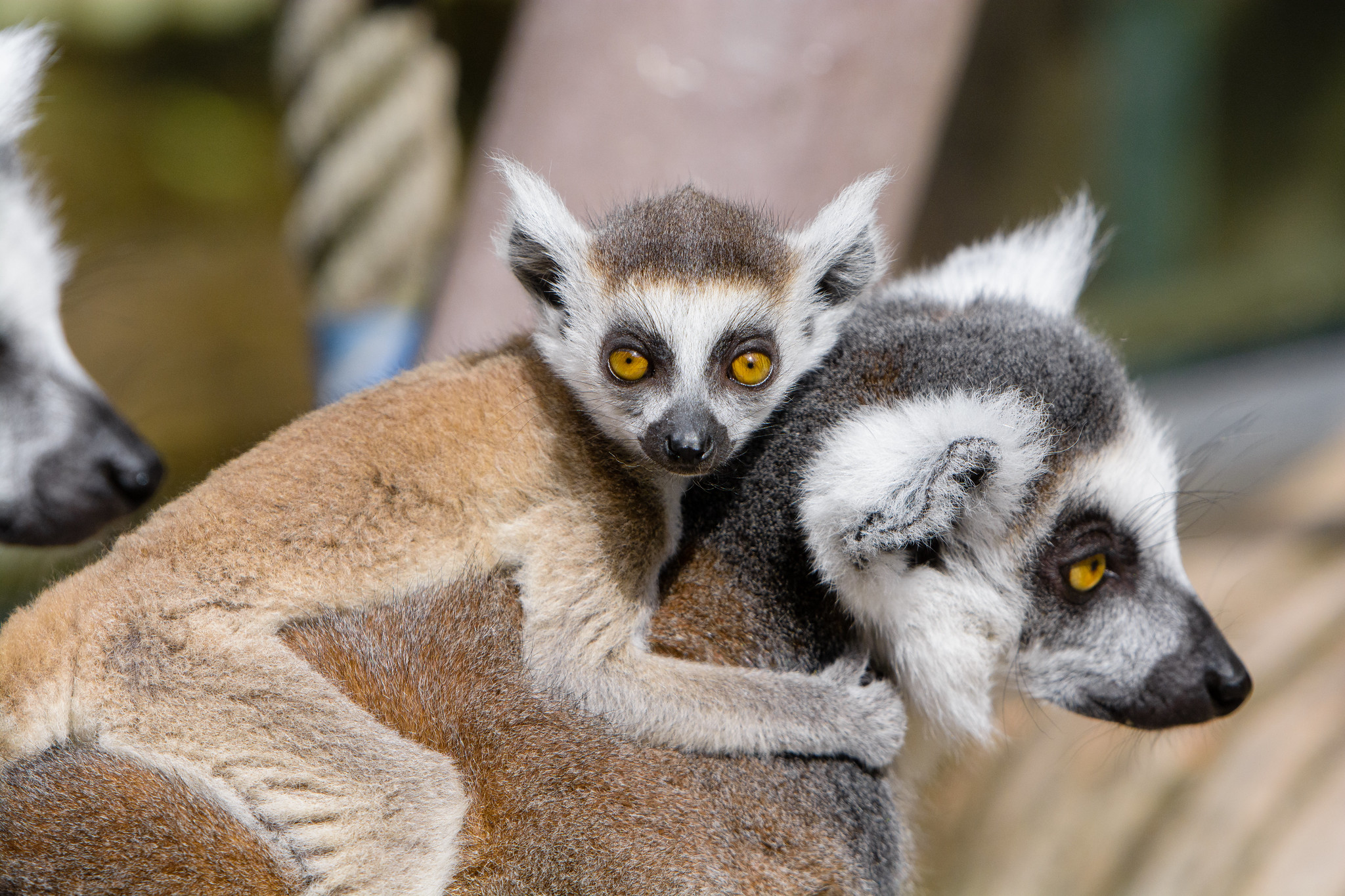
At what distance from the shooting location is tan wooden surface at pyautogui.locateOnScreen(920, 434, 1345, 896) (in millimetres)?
3178

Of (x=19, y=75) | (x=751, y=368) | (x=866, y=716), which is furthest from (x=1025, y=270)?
(x=19, y=75)

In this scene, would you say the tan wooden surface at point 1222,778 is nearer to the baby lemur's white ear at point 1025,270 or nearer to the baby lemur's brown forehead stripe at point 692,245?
the baby lemur's white ear at point 1025,270

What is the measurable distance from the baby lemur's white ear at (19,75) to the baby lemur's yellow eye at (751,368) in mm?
2155

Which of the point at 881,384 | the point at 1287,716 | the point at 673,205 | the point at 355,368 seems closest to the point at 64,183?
the point at 355,368

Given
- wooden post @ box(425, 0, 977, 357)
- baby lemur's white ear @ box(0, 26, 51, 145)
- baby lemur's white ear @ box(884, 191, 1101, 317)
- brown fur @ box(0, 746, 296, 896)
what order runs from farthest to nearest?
wooden post @ box(425, 0, 977, 357) → baby lemur's white ear @ box(0, 26, 51, 145) → baby lemur's white ear @ box(884, 191, 1101, 317) → brown fur @ box(0, 746, 296, 896)

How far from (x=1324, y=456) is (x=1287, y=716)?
1499 millimetres

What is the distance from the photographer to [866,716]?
6.68 feet

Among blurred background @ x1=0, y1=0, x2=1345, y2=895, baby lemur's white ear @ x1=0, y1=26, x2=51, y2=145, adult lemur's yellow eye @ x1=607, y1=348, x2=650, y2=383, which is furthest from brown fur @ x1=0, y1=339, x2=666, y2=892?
blurred background @ x1=0, y1=0, x2=1345, y2=895

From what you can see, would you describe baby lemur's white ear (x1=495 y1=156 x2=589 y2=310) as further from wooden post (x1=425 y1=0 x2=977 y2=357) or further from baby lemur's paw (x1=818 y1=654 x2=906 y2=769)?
baby lemur's paw (x1=818 y1=654 x2=906 y2=769)

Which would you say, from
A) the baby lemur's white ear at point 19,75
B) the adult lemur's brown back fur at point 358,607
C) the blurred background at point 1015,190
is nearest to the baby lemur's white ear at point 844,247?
the adult lemur's brown back fur at point 358,607

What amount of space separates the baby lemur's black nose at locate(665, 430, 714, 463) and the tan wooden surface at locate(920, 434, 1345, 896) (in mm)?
1258

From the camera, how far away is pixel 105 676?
1802mm

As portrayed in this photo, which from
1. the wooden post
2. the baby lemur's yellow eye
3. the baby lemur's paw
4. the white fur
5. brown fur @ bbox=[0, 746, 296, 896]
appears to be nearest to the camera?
brown fur @ bbox=[0, 746, 296, 896]

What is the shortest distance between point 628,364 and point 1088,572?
3.28ft
